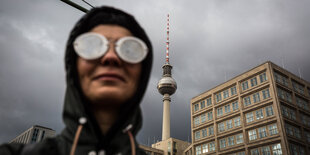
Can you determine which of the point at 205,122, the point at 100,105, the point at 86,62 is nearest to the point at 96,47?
the point at 86,62

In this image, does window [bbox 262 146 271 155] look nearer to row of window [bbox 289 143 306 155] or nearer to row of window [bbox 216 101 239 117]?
row of window [bbox 289 143 306 155]

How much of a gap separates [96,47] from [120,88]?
1.08 ft

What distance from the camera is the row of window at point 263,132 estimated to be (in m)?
30.6

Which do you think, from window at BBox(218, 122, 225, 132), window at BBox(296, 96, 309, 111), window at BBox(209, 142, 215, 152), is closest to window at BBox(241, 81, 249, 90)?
window at BBox(218, 122, 225, 132)

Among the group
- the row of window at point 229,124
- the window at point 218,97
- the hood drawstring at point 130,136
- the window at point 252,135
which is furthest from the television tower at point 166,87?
the hood drawstring at point 130,136

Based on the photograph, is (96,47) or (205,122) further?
(205,122)

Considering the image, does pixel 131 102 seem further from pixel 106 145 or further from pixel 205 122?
pixel 205 122

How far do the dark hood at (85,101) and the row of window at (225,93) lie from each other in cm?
3759

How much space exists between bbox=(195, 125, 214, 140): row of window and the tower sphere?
101 feet

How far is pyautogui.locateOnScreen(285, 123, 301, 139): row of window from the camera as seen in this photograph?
30273 mm

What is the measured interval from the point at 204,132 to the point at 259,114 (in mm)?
10834

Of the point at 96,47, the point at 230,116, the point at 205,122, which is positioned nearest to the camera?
the point at 96,47

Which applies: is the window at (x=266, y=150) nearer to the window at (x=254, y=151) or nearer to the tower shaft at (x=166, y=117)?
the window at (x=254, y=151)

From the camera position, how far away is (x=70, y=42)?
183 centimetres
